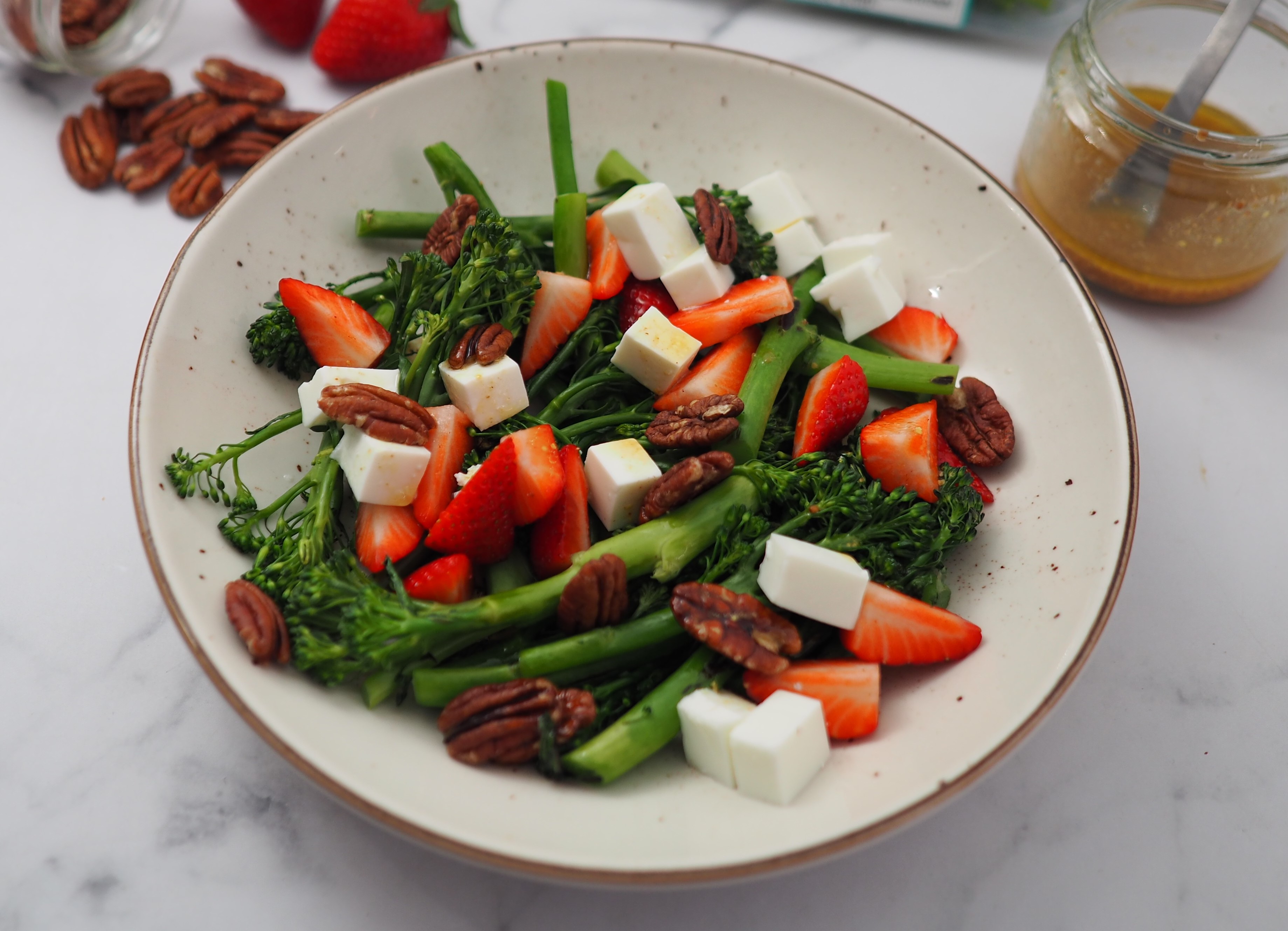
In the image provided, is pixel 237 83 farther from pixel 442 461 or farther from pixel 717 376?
pixel 717 376

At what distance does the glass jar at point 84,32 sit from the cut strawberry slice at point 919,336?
2.05m

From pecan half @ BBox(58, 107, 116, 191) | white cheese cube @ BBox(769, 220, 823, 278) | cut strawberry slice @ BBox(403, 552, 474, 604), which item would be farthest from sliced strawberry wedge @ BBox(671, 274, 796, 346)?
pecan half @ BBox(58, 107, 116, 191)

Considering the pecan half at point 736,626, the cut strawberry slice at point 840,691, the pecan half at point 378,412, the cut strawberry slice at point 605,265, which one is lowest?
the cut strawberry slice at point 840,691

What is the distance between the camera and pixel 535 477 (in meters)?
1.48

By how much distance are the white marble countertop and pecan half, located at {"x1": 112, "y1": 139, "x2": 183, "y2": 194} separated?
0.05 meters

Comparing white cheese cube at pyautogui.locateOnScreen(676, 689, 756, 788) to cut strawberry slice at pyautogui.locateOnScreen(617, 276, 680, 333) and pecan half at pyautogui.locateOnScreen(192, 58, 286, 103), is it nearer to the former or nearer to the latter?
cut strawberry slice at pyautogui.locateOnScreen(617, 276, 680, 333)

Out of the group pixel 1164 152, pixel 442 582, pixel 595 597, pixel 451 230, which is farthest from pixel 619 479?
pixel 1164 152

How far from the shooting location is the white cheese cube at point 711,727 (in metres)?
1.29

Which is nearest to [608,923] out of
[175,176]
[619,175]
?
[619,175]

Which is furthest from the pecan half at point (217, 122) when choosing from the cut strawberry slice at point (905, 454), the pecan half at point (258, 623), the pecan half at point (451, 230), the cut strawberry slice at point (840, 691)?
the cut strawberry slice at point (840, 691)

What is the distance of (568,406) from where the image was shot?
1676 millimetres

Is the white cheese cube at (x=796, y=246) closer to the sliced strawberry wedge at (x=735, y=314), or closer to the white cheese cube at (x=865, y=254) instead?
the white cheese cube at (x=865, y=254)

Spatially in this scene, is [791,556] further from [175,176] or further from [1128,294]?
[175,176]

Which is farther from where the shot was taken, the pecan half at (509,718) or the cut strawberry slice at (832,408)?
the cut strawberry slice at (832,408)
